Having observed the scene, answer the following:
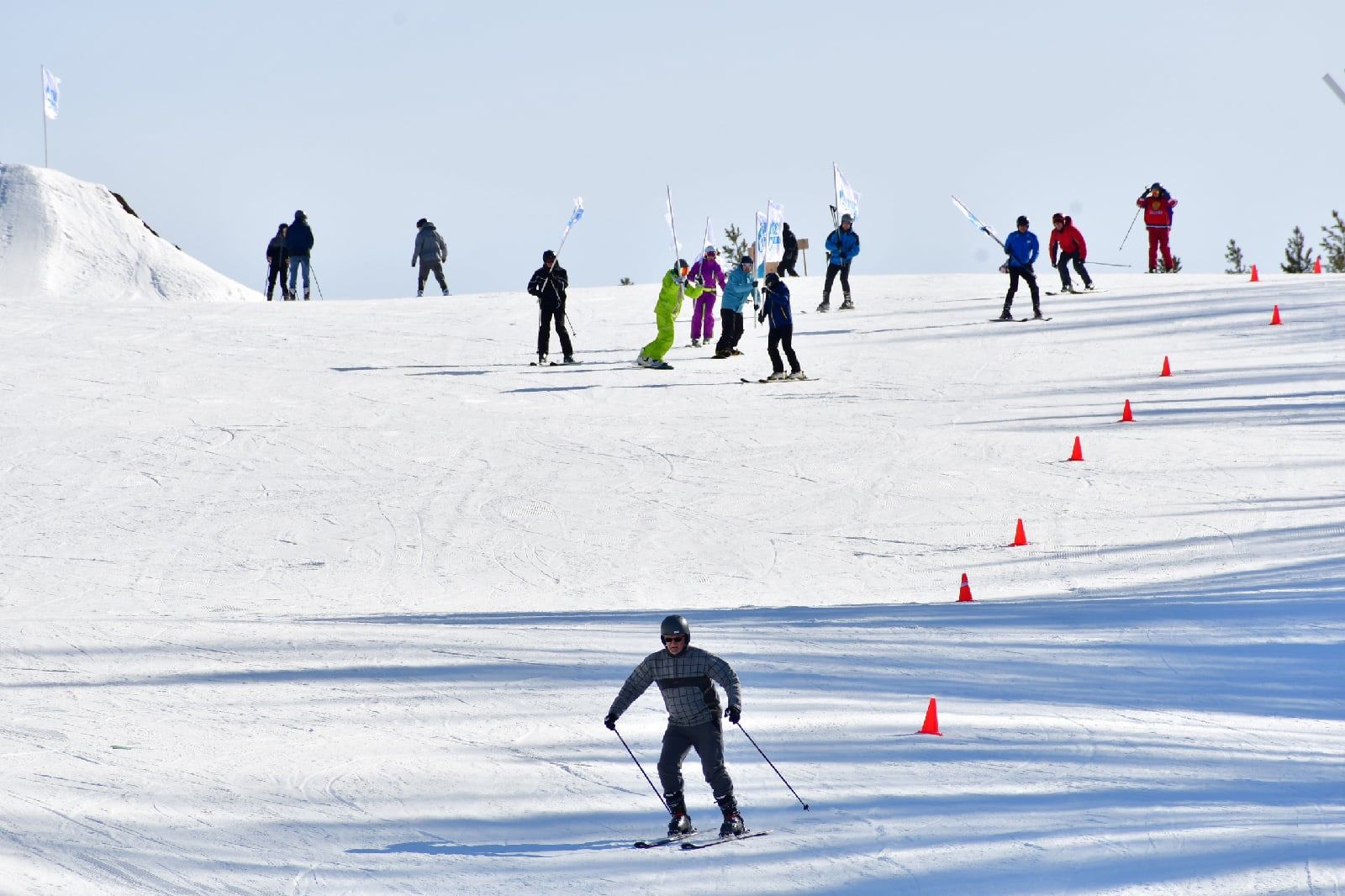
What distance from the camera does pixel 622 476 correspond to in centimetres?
1723

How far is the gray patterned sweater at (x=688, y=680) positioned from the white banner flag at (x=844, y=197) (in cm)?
2407

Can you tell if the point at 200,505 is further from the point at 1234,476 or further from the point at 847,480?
the point at 1234,476

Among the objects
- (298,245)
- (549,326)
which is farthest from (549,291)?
(298,245)

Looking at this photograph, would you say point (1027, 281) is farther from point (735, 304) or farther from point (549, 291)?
point (549, 291)

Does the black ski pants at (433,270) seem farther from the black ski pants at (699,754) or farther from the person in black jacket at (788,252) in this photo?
the black ski pants at (699,754)

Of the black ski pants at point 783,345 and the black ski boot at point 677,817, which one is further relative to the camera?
the black ski pants at point 783,345

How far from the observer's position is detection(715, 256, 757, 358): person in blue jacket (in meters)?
22.8

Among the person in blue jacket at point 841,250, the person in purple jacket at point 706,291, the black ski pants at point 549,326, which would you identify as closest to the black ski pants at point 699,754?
the black ski pants at point 549,326

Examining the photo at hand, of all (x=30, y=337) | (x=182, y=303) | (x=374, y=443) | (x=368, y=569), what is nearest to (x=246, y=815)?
(x=368, y=569)

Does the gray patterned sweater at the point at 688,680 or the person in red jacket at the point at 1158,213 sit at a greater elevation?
the person in red jacket at the point at 1158,213

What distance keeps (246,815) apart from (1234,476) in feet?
37.5

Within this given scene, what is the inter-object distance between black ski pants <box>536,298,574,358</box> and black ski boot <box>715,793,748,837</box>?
15.5m

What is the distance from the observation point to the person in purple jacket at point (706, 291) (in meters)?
24.4

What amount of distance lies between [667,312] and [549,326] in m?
1.73
